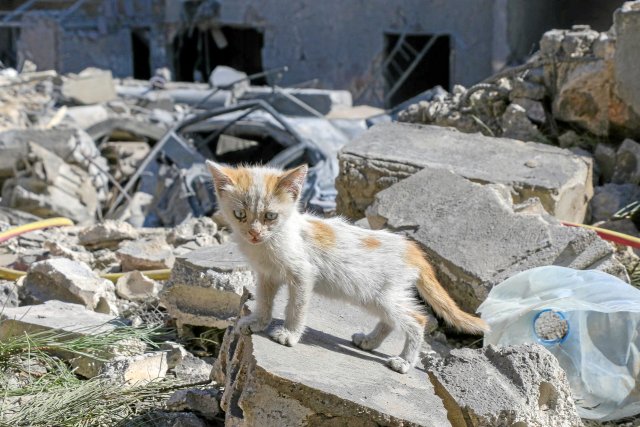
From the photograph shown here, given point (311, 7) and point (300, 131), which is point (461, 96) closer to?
point (300, 131)

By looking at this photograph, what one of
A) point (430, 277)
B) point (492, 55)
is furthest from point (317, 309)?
point (492, 55)

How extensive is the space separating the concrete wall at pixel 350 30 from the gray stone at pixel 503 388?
1456 centimetres

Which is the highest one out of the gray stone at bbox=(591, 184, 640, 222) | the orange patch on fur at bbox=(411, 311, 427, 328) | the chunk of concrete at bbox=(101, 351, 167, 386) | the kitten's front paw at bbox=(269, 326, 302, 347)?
the orange patch on fur at bbox=(411, 311, 427, 328)

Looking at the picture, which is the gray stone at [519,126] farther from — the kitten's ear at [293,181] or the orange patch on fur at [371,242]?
the kitten's ear at [293,181]

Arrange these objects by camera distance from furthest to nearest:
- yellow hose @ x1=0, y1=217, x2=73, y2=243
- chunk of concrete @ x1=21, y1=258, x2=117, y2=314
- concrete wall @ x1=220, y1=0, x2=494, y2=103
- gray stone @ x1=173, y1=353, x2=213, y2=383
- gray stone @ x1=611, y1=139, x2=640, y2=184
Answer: concrete wall @ x1=220, y1=0, x2=494, y2=103
yellow hose @ x1=0, y1=217, x2=73, y2=243
gray stone @ x1=611, y1=139, x2=640, y2=184
chunk of concrete @ x1=21, y1=258, x2=117, y2=314
gray stone @ x1=173, y1=353, x2=213, y2=383

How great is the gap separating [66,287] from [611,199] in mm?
4014

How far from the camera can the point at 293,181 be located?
12.6ft

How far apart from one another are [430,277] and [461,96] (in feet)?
15.5

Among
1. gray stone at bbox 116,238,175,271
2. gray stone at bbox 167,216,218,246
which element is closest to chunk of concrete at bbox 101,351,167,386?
gray stone at bbox 116,238,175,271

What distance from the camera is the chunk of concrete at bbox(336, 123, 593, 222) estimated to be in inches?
247

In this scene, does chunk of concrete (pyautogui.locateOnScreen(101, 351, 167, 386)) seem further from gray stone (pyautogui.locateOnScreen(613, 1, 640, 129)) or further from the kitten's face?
gray stone (pyautogui.locateOnScreen(613, 1, 640, 129))

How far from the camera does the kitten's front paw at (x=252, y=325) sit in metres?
3.88

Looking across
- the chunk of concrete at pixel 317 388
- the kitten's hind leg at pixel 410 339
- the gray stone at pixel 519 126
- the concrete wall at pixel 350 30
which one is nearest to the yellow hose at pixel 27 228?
the chunk of concrete at pixel 317 388

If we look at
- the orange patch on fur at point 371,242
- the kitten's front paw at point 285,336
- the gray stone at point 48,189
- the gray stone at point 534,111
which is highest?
the orange patch on fur at point 371,242
